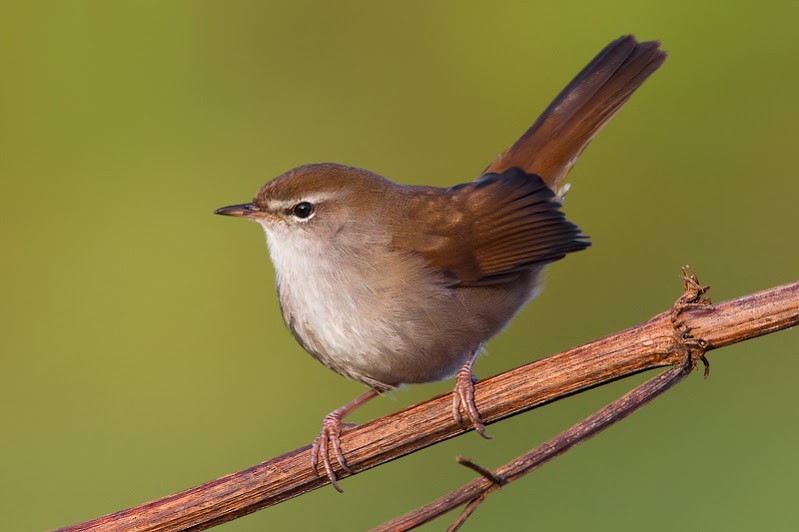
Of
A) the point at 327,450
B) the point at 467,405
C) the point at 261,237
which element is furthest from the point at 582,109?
the point at 261,237

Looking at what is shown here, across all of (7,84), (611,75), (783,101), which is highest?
(7,84)

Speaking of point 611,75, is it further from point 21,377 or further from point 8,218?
point 8,218

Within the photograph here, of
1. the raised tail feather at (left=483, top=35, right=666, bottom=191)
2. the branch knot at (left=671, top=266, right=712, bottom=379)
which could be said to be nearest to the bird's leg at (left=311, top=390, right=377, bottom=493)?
the branch knot at (left=671, top=266, right=712, bottom=379)

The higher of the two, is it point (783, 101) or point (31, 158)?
point (31, 158)

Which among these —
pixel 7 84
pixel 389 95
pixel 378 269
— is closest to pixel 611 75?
pixel 378 269

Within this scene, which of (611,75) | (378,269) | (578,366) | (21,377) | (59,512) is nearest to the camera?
(578,366)

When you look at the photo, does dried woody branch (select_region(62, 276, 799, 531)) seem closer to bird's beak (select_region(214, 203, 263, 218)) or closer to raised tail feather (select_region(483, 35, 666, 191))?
bird's beak (select_region(214, 203, 263, 218))

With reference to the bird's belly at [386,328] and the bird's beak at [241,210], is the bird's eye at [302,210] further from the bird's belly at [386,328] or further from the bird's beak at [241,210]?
the bird's belly at [386,328]
